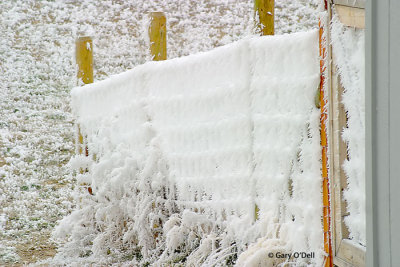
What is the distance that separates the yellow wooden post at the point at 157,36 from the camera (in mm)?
4598

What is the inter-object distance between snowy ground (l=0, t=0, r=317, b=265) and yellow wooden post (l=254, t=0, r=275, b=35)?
15cm

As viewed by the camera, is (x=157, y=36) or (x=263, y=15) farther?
(x=157, y=36)

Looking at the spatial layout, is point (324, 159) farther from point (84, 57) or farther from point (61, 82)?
point (61, 82)

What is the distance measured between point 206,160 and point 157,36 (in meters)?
1.52

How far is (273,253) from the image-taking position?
9.13 feet

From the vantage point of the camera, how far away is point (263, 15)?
10.9ft

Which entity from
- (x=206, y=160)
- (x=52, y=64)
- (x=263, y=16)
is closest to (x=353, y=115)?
(x=263, y=16)

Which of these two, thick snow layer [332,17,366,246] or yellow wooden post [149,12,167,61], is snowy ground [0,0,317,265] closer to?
yellow wooden post [149,12,167,61]

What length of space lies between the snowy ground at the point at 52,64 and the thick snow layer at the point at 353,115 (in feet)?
3.28

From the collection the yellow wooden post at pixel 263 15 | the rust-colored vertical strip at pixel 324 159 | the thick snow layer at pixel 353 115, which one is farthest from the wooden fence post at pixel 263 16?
the thick snow layer at pixel 353 115

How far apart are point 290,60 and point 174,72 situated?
134cm

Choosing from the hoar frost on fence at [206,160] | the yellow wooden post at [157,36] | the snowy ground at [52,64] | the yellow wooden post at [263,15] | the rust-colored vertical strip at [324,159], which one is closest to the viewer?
the rust-colored vertical strip at [324,159]

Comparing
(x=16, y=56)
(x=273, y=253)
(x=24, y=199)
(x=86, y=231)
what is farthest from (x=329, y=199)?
(x=16, y=56)

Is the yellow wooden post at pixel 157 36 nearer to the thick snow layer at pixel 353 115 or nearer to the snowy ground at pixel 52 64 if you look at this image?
the snowy ground at pixel 52 64
